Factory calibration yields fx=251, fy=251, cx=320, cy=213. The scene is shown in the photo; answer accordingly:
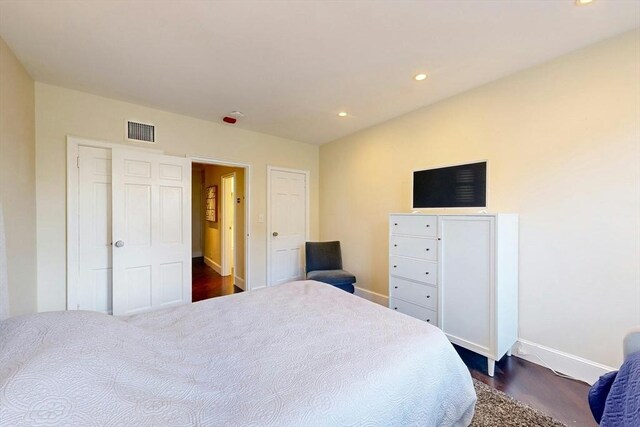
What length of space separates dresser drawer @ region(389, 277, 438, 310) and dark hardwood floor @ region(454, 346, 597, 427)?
1.83ft

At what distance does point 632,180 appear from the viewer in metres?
1.77

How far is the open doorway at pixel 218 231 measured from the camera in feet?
13.7

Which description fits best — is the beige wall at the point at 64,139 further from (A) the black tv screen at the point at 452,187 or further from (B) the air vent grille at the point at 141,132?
(A) the black tv screen at the point at 452,187

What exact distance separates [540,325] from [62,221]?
4598mm

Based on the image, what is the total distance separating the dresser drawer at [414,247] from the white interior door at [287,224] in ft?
6.53

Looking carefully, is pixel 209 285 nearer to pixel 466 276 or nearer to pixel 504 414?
pixel 466 276

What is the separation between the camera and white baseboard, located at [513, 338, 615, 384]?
6.22 feet

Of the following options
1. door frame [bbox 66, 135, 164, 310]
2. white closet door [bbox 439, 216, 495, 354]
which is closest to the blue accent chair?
white closet door [bbox 439, 216, 495, 354]

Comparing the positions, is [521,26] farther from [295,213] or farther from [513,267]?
[295,213]

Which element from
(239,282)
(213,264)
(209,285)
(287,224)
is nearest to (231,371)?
(287,224)

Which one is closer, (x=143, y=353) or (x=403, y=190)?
(x=143, y=353)

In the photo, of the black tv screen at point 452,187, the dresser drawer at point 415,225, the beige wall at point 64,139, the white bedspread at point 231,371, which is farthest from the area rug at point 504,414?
the beige wall at point 64,139

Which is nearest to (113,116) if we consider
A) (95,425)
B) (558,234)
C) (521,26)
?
(95,425)

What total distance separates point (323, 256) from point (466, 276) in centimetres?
213
